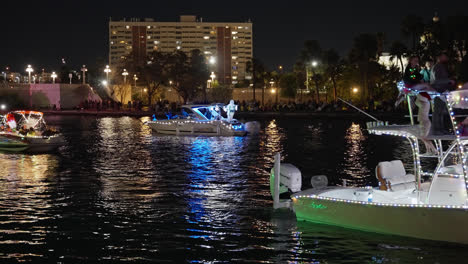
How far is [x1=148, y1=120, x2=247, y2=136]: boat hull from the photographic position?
139ft

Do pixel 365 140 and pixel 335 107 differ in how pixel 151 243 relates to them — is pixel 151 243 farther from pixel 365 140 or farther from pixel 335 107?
pixel 335 107

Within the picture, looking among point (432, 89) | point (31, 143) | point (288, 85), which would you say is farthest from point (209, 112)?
point (288, 85)

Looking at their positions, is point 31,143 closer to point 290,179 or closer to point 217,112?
point 217,112

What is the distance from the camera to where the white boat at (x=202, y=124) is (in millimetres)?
42688

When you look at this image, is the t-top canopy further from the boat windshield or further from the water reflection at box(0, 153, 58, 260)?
the boat windshield

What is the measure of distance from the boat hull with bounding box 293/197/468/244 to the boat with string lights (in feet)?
89.6

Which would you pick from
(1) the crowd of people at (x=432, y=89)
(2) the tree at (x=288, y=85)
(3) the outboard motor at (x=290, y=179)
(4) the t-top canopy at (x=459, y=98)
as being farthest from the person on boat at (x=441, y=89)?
(2) the tree at (x=288, y=85)

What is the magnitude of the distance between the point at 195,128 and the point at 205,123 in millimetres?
888

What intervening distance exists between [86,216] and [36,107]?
84.2 m

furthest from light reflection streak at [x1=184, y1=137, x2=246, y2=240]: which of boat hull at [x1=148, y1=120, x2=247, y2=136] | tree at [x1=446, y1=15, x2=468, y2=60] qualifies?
tree at [x1=446, y1=15, x2=468, y2=60]

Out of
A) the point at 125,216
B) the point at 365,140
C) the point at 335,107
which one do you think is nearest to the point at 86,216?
the point at 125,216

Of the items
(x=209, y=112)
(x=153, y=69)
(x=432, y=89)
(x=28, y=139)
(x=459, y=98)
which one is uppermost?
(x=153, y=69)

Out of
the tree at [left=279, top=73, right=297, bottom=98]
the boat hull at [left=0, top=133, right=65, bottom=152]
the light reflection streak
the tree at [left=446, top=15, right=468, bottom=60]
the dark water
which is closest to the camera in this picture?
the dark water

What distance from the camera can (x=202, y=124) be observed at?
43.5 metres
